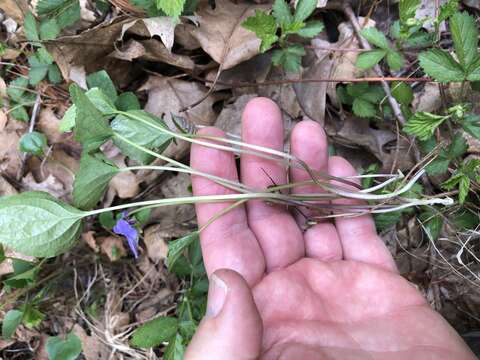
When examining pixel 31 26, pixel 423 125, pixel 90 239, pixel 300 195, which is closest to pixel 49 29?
pixel 31 26

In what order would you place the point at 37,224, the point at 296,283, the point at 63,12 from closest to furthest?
1. the point at 37,224
2. the point at 296,283
3. the point at 63,12

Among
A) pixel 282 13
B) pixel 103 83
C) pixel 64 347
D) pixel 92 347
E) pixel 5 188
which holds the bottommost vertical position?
pixel 92 347

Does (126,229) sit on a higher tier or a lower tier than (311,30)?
lower

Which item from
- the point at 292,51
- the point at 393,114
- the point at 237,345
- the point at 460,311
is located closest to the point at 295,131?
the point at 292,51

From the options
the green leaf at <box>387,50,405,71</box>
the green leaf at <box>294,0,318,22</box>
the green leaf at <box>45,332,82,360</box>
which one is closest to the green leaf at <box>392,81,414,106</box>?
the green leaf at <box>387,50,405,71</box>

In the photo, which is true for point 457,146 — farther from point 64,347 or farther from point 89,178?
point 64,347

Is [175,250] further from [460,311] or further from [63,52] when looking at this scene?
[460,311]

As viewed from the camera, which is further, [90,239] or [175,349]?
[90,239]
